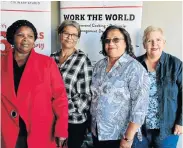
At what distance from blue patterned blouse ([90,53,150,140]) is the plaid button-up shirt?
0.33 feet

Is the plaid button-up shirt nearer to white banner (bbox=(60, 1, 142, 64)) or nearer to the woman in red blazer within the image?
the woman in red blazer

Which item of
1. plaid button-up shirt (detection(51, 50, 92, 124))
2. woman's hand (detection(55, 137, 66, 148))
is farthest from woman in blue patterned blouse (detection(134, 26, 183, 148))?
woman's hand (detection(55, 137, 66, 148))

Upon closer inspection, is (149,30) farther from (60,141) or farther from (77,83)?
(60,141)

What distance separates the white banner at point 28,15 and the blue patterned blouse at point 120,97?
69 cm

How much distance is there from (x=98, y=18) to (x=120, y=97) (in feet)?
2.42

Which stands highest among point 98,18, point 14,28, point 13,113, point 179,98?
point 98,18

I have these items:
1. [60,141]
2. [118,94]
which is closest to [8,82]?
[60,141]

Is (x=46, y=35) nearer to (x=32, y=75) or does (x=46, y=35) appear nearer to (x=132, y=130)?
(x=32, y=75)

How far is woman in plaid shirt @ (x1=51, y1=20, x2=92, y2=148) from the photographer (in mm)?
1856

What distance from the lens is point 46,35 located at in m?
2.09

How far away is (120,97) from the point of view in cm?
169

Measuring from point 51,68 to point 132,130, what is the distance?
754mm

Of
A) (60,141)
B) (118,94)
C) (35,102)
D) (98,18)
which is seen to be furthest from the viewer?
(98,18)

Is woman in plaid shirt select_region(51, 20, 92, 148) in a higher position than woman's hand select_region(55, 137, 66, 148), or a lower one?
higher
